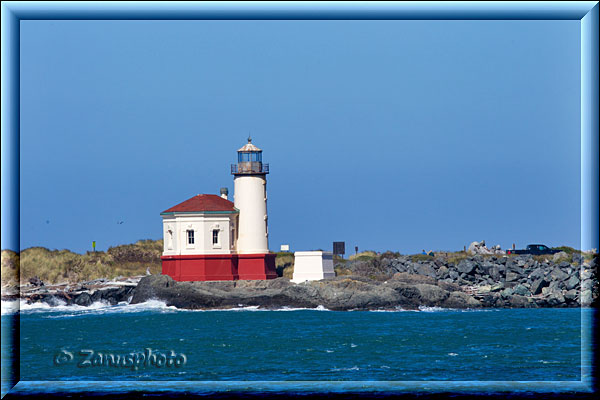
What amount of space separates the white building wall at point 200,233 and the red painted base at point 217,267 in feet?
0.90

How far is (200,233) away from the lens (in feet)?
124

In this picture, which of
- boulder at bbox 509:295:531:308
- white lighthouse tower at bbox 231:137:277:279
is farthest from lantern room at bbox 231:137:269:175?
boulder at bbox 509:295:531:308

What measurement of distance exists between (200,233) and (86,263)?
11.4 m

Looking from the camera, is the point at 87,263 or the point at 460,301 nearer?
the point at 460,301

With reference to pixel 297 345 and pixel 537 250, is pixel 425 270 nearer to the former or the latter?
pixel 537 250

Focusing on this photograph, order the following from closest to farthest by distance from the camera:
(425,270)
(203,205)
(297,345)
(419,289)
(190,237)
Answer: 1. (297,345)
2. (419,289)
3. (190,237)
4. (203,205)
5. (425,270)

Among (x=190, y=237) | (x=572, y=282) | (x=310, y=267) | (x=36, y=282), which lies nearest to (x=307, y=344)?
(x=310, y=267)

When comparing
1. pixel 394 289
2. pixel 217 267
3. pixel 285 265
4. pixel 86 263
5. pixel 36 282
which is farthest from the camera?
pixel 86 263

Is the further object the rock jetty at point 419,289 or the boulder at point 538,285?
the boulder at point 538,285

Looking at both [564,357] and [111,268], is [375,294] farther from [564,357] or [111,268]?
[111,268]

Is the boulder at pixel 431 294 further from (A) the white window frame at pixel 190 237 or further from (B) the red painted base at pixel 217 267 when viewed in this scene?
(A) the white window frame at pixel 190 237

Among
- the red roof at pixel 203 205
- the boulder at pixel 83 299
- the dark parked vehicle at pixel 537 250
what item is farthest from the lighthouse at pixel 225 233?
the dark parked vehicle at pixel 537 250

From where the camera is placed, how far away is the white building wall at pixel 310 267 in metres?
38.7

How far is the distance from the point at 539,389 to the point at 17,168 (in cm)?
918
